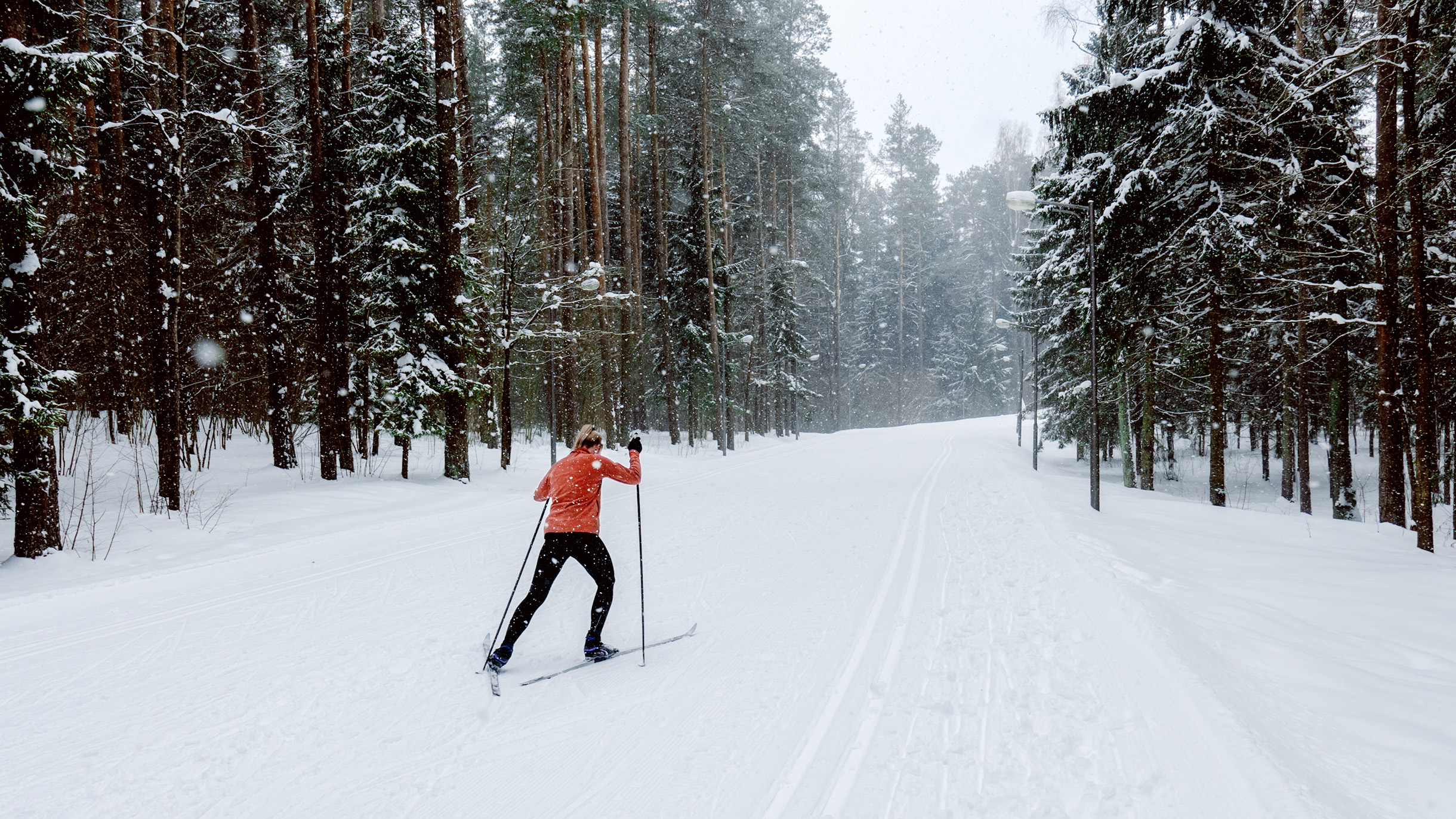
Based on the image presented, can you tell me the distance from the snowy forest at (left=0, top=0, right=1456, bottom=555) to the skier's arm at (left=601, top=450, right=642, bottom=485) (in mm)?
6993

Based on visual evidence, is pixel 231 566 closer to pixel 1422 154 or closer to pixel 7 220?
pixel 7 220

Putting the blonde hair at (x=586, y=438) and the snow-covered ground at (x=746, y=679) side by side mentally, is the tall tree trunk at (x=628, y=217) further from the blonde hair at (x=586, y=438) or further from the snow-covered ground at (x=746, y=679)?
Result: the blonde hair at (x=586, y=438)

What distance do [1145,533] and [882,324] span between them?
54412 millimetres

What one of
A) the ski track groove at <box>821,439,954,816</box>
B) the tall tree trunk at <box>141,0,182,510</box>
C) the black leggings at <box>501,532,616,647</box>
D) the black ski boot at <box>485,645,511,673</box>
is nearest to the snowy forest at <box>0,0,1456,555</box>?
the tall tree trunk at <box>141,0,182,510</box>

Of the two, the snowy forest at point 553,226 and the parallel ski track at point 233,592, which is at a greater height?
the snowy forest at point 553,226

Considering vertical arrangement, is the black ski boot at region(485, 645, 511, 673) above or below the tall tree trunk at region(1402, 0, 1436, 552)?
below

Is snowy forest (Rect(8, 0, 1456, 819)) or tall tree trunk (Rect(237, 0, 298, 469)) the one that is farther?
tall tree trunk (Rect(237, 0, 298, 469))

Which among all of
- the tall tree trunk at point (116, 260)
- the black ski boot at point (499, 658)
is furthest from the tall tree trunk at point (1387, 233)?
the tall tree trunk at point (116, 260)

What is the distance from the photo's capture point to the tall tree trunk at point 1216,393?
14414mm

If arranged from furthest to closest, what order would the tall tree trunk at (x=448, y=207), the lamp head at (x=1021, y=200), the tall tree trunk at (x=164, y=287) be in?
1. the tall tree trunk at (x=448, y=207)
2. the lamp head at (x=1021, y=200)
3. the tall tree trunk at (x=164, y=287)

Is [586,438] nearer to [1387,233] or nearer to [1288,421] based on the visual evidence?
[1387,233]

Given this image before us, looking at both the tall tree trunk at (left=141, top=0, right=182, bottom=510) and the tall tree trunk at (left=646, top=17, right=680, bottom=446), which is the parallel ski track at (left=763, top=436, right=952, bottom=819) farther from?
the tall tree trunk at (left=646, top=17, right=680, bottom=446)

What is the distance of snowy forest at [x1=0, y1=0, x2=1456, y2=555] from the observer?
10.2 meters

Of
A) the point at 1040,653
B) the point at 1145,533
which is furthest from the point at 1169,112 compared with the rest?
the point at 1040,653
